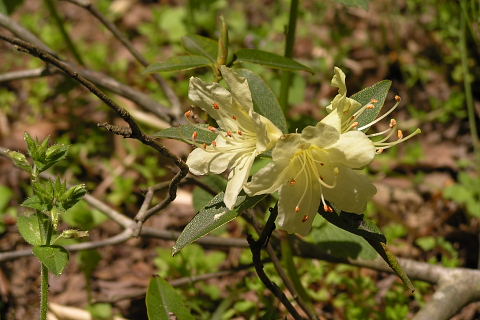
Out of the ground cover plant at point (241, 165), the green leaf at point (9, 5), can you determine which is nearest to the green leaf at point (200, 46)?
the ground cover plant at point (241, 165)

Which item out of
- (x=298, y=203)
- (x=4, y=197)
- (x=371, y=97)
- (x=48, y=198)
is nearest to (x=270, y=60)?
(x=371, y=97)

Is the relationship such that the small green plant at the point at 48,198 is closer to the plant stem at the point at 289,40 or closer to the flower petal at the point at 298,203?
the flower petal at the point at 298,203

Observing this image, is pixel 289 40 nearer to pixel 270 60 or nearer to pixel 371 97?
pixel 270 60

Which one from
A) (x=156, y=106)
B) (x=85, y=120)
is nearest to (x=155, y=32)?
(x=85, y=120)

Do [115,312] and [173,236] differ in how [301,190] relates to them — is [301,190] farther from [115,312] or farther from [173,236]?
[115,312]

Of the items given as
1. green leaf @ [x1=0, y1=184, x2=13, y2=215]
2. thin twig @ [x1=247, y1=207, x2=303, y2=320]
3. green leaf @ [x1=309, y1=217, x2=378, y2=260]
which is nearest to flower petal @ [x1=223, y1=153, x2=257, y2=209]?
thin twig @ [x1=247, y1=207, x2=303, y2=320]

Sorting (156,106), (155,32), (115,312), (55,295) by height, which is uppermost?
(155,32)
